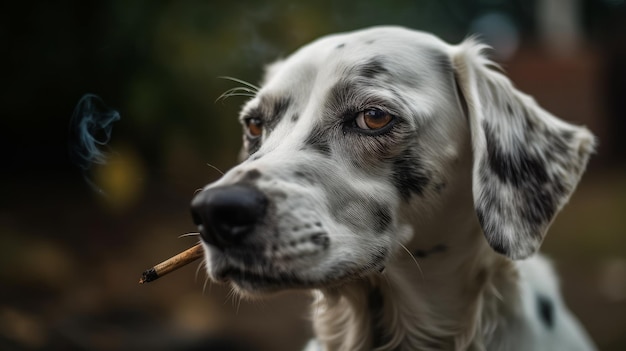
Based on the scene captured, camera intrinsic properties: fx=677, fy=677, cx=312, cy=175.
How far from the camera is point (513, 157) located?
8.21ft

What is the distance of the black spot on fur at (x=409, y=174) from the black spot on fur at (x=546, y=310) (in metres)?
0.79

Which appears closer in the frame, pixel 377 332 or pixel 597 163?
pixel 377 332

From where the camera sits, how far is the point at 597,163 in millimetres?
9648

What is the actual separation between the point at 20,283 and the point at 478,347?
8.30 feet

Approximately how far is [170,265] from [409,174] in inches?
34.2

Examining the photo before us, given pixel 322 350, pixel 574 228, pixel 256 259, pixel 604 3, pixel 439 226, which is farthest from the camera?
pixel 604 3

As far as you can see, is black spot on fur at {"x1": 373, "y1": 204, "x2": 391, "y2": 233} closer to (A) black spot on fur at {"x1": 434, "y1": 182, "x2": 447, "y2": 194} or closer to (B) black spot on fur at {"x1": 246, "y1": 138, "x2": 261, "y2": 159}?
(A) black spot on fur at {"x1": 434, "y1": 182, "x2": 447, "y2": 194}

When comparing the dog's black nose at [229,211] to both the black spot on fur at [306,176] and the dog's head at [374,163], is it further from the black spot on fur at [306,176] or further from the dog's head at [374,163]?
the black spot on fur at [306,176]

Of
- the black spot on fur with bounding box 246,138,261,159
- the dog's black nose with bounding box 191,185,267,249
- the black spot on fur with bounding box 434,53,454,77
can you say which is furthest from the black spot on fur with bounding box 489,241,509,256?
the black spot on fur with bounding box 246,138,261,159

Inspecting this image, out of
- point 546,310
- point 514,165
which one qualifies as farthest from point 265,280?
point 546,310

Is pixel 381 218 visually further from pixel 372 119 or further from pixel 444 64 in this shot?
pixel 444 64

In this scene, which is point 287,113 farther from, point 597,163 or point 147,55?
point 597,163

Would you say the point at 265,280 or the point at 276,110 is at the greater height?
the point at 276,110

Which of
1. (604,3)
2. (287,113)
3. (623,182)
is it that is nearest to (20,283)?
(287,113)
